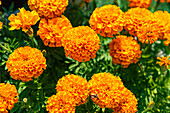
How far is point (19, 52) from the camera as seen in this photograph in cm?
209

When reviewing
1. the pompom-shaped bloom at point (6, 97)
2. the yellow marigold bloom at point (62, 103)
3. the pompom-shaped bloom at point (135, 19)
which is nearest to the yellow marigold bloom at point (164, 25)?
the pompom-shaped bloom at point (135, 19)

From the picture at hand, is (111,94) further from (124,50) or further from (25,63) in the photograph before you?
(25,63)

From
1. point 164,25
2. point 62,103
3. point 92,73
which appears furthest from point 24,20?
point 164,25

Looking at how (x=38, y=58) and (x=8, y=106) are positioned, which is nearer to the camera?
(x=8, y=106)

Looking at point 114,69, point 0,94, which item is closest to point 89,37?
point 114,69

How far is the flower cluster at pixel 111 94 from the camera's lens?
6.12 feet

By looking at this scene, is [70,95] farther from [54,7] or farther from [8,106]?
[54,7]

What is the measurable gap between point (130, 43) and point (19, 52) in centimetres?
126

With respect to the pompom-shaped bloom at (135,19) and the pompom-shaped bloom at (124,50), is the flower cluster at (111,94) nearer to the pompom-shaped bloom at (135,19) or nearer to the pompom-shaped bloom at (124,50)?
the pompom-shaped bloom at (124,50)

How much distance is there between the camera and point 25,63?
2.01 meters

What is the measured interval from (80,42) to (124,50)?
55 centimetres

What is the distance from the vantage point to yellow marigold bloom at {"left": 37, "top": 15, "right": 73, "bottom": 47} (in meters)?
2.21

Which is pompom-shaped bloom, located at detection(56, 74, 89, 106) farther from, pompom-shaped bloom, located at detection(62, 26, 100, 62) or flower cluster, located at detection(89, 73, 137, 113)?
pompom-shaped bloom, located at detection(62, 26, 100, 62)

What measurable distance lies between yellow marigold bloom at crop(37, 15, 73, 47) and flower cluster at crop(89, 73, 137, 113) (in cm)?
64
